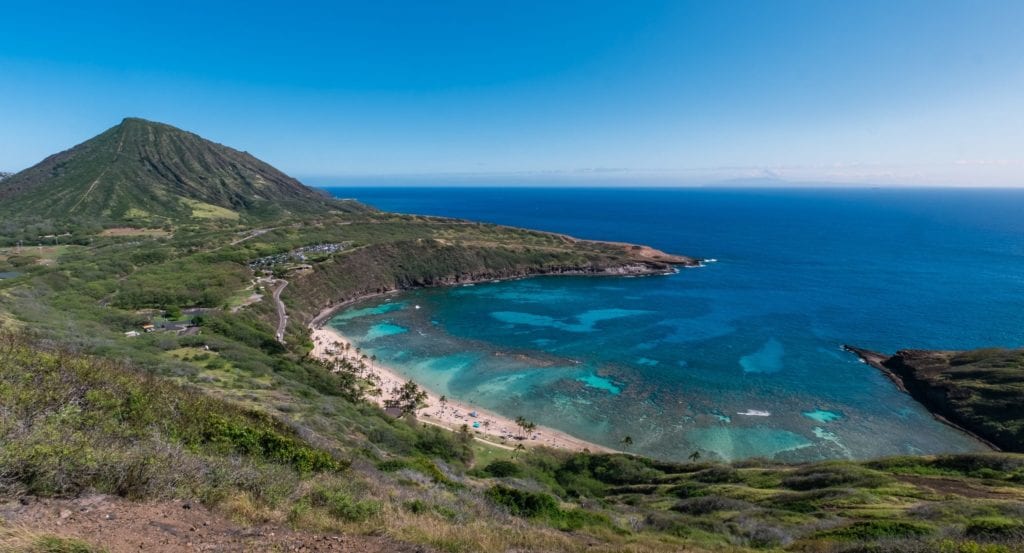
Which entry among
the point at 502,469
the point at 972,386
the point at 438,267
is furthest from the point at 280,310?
the point at 972,386

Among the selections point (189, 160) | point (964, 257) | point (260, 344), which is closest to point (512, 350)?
point (260, 344)

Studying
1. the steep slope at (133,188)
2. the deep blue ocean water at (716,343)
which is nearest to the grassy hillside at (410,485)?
the deep blue ocean water at (716,343)

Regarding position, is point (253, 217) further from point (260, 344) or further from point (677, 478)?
point (677, 478)

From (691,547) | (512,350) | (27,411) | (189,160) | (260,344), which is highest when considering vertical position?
(189,160)

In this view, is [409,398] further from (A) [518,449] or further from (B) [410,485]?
(B) [410,485]

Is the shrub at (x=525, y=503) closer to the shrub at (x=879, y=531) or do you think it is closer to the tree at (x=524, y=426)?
the shrub at (x=879, y=531)

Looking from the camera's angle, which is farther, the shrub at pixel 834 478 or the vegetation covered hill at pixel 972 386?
the vegetation covered hill at pixel 972 386

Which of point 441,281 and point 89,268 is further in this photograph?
point 441,281

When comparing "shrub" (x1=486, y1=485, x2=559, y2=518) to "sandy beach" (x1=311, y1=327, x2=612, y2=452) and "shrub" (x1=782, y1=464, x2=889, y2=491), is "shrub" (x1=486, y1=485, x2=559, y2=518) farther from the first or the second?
"sandy beach" (x1=311, y1=327, x2=612, y2=452)
